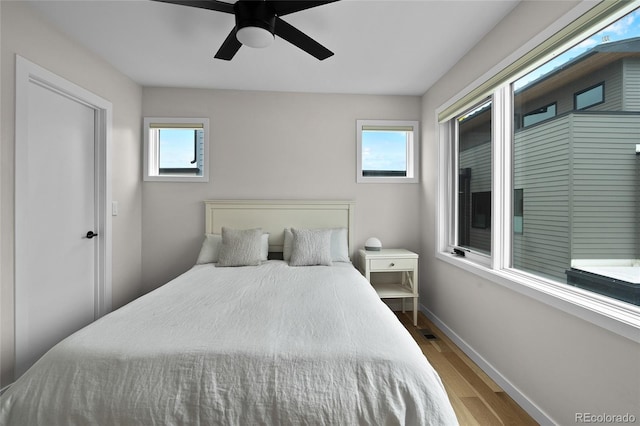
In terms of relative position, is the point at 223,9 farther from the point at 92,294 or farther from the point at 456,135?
the point at 92,294

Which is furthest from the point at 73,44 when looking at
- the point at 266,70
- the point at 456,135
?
the point at 456,135

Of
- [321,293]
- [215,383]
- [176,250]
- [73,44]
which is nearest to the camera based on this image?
[215,383]

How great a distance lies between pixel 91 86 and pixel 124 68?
430mm

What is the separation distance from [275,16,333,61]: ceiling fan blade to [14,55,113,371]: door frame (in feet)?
5.58

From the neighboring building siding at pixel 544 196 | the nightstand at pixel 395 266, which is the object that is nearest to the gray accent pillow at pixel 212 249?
the nightstand at pixel 395 266

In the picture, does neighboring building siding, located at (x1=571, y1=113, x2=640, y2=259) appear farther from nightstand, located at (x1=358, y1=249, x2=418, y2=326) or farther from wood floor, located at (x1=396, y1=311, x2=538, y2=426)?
nightstand, located at (x1=358, y1=249, x2=418, y2=326)

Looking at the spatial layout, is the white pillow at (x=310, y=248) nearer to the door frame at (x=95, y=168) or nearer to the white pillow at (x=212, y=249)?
the white pillow at (x=212, y=249)

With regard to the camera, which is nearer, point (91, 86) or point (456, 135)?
point (91, 86)

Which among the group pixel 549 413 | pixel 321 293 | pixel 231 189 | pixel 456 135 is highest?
pixel 456 135

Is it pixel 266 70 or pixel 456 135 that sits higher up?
pixel 266 70

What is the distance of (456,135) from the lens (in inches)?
113

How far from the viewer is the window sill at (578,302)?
1212 millimetres

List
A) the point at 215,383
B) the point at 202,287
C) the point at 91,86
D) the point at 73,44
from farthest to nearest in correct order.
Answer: the point at 91,86 → the point at 73,44 → the point at 202,287 → the point at 215,383

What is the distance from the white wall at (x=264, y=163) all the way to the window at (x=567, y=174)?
115cm
